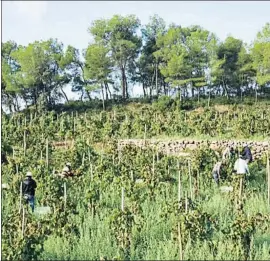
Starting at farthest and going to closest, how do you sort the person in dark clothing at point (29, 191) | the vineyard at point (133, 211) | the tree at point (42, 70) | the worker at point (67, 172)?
1. the tree at point (42, 70)
2. the worker at point (67, 172)
3. the person in dark clothing at point (29, 191)
4. the vineyard at point (133, 211)

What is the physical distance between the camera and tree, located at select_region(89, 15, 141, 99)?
3291 centimetres

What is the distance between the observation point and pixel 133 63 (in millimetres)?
34594

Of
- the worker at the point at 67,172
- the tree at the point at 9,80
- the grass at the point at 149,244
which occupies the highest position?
the tree at the point at 9,80

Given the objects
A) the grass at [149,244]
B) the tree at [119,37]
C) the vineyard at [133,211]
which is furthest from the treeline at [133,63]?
the grass at [149,244]

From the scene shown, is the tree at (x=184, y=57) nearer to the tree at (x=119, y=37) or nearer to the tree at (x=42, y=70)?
the tree at (x=119, y=37)

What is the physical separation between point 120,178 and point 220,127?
873cm

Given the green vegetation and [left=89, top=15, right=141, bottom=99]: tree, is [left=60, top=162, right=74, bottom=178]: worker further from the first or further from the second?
[left=89, top=15, right=141, bottom=99]: tree

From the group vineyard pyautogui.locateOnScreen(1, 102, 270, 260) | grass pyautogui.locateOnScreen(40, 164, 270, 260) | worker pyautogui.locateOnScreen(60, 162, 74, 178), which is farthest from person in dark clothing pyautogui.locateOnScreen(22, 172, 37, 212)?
worker pyautogui.locateOnScreen(60, 162, 74, 178)

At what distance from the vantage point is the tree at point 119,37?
108 ft


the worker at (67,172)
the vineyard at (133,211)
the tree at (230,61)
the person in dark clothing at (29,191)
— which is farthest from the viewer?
the tree at (230,61)

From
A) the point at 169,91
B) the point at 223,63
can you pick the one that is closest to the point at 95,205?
the point at 223,63

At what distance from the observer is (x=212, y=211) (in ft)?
27.3

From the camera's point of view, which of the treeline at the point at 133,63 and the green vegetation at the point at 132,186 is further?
the treeline at the point at 133,63

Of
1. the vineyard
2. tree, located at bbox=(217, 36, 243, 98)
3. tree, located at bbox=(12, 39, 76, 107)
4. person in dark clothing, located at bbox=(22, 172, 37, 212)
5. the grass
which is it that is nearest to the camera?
the grass
